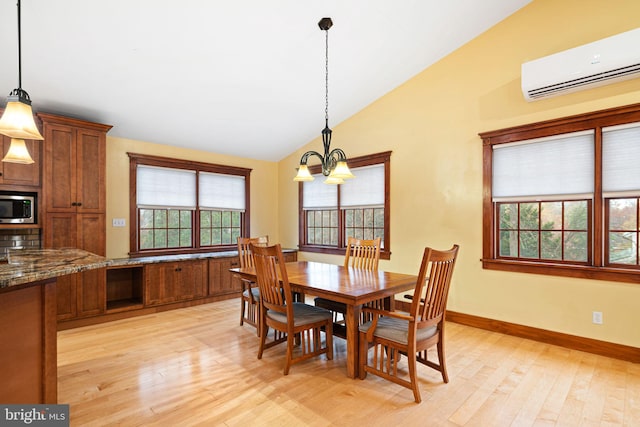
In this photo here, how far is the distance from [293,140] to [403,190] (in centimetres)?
228

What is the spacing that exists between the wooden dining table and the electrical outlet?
73.2 inches

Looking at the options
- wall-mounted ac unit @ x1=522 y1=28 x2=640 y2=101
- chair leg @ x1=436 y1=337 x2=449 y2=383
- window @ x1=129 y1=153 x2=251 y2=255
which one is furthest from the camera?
window @ x1=129 y1=153 x2=251 y2=255

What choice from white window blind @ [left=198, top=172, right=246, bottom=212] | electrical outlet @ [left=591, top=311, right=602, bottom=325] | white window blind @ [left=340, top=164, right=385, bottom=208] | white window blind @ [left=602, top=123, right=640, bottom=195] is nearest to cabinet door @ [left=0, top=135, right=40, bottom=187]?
white window blind @ [left=198, top=172, right=246, bottom=212]

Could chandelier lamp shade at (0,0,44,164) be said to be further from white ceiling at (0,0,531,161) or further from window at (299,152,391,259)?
window at (299,152,391,259)

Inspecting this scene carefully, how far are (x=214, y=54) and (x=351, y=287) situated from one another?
2804 millimetres

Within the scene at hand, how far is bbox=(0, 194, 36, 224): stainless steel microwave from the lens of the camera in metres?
3.39

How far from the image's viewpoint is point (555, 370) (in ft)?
9.10

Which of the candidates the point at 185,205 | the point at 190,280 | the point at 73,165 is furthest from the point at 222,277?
the point at 73,165

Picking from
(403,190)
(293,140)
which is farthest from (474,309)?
(293,140)

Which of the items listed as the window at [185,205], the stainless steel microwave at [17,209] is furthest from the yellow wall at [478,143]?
the stainless steel microwave at [17,209]

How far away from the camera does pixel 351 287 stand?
2676 millimetres

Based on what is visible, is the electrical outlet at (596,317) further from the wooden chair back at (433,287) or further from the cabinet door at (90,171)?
the cabinet door at (90,171)

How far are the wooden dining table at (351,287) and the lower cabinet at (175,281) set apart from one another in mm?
1713

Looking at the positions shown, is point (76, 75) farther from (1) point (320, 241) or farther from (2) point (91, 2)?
(1) point (320, 241)
